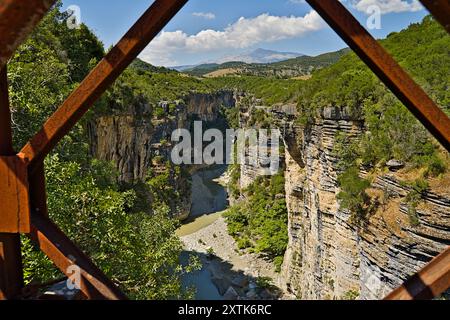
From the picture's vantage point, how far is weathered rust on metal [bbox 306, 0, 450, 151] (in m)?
1.32

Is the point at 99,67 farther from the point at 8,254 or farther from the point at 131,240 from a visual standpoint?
the point at 131,240

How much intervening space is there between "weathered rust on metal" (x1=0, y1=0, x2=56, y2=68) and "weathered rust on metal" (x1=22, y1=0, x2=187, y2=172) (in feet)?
1.26

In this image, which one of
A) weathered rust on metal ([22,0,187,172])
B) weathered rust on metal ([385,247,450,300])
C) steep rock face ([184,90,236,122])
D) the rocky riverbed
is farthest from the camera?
steep rock face ([184,90,236,122])

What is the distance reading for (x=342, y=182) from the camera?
11.9 m

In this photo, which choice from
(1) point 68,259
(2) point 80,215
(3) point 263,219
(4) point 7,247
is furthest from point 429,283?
(3) point 263,219

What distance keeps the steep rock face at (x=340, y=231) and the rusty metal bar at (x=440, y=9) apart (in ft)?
25.9

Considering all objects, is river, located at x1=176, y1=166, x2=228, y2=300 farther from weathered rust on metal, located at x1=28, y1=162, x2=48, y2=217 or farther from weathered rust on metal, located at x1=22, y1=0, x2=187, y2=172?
weathered rust on metal, located at x1=22, y1=0, x2=187, y2=172

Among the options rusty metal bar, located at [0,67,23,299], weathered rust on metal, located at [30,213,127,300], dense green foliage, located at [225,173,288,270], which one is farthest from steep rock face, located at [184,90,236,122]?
weathered rust on metal, located at [30,213,127,300]

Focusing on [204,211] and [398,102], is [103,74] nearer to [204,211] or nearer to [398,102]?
[398,102]

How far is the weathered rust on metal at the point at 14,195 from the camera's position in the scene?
1392 mm

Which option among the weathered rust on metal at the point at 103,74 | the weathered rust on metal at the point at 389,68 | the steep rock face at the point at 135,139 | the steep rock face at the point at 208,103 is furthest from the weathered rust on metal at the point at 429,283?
the steep rock face at the point at 208,103

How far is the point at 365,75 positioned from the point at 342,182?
16.9ft

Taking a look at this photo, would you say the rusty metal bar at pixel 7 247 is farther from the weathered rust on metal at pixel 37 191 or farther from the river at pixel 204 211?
the river at pixel 204 211

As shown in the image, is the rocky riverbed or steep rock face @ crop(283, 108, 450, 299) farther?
the rocky riverbed
